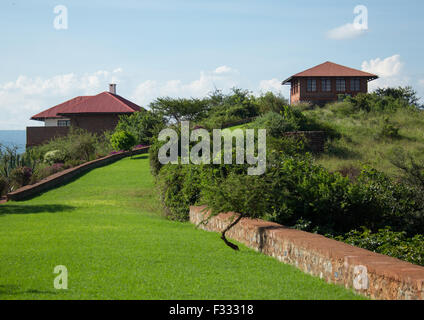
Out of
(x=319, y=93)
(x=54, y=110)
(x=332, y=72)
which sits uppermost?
(x=332, y=72)

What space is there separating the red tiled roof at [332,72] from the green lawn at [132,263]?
123ft

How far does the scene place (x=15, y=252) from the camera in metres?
9.21

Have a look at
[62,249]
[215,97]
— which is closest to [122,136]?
[215,97]

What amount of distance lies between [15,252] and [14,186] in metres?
15.1

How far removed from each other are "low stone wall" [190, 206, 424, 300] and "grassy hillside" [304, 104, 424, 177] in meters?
12.9

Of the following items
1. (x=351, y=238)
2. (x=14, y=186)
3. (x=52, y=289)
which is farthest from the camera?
(x=14, y=186)

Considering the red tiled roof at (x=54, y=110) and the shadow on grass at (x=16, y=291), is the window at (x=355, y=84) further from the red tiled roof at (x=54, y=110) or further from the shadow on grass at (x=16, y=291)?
the shadow on grass at (x=16, y=291)

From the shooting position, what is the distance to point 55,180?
23875 millimetres

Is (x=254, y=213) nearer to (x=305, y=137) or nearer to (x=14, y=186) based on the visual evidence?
(x=305, y=137)

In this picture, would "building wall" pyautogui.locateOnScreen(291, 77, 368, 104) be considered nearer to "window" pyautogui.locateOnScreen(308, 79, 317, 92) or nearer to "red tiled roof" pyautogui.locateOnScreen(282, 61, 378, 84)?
"window" pyautogui.locateOnScreen(308, 79, 317, 92)

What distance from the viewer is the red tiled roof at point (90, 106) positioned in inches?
1922

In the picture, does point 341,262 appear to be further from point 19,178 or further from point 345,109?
point 345,109

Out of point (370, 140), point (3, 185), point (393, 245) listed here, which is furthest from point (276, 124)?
point (393, 245)

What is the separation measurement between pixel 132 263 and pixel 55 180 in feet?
55.4
